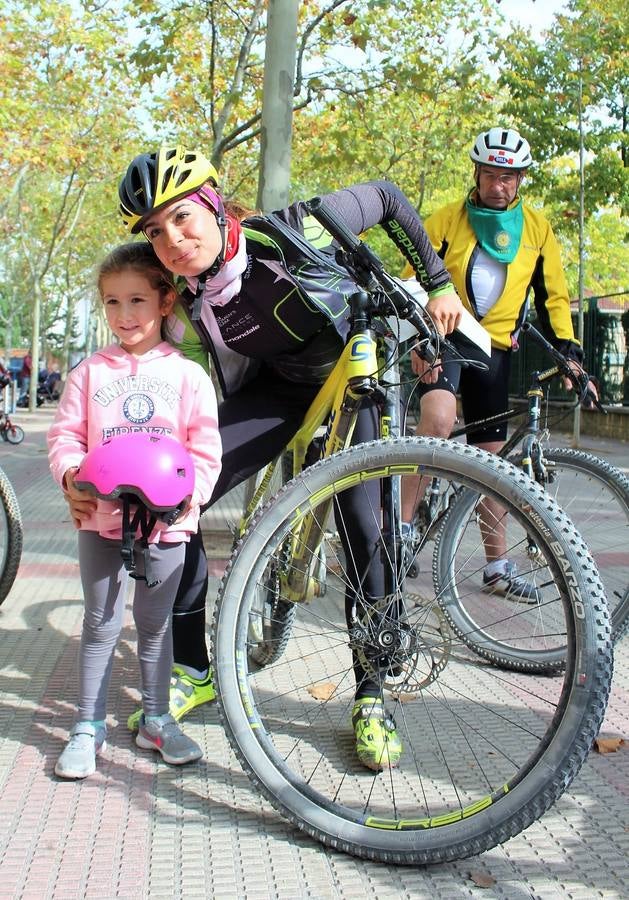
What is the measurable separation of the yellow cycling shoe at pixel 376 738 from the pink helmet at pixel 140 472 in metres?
0.85

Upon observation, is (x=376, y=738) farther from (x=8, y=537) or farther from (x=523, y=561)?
(x=8, y=537)

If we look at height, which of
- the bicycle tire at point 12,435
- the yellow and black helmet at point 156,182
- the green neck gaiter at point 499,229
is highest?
the green neck gaiter at point 499,229

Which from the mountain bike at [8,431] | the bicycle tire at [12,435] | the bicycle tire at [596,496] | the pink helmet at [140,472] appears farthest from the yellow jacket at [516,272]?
the bicycle tire at [12,435]

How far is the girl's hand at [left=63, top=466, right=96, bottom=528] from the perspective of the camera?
2795 millimetres

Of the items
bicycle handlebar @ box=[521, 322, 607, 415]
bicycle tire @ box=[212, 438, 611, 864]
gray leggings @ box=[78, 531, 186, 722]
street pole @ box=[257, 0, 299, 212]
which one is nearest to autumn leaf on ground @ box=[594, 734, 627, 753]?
bicycle tire @ box=[212, 438, 611, 864]

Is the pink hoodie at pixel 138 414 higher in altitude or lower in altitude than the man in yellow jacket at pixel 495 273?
lower

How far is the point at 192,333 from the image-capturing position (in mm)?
3141

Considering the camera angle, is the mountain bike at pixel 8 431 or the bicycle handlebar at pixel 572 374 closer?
the bicycle handlebar at pixel 572 374

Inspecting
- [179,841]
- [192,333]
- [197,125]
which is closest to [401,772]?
[179,841]

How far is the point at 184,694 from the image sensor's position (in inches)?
131

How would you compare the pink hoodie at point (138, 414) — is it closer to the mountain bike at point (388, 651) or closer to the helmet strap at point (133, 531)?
the helmet strap at point (133, 531)

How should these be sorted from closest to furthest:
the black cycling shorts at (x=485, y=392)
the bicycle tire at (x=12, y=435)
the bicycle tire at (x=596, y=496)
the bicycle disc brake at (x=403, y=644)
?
1. the bicycle disc brake at (x=403, y=644)
2. the bicycle tire at (x=596, y=496)
3. the black cycling shorts at (x=485, y=392)
4. the bicycle tire at (x=12, y=435)

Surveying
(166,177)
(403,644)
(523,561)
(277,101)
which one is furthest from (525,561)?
(277,101)

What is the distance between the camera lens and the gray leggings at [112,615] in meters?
2.97
